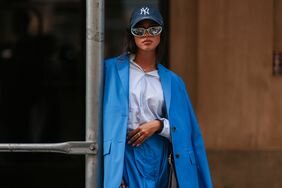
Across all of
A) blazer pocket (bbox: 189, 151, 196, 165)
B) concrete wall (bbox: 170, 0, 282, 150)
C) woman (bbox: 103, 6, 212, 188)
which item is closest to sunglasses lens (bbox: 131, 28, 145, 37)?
woman (bbox: 103, 6, 212, 188)

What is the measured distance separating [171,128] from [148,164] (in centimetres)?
25

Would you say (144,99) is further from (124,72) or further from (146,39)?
(146,39)

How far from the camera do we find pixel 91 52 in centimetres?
343

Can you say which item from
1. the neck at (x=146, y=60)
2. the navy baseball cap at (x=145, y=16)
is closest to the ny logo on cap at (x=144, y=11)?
the navy baseball cap at (x=145, y=16)

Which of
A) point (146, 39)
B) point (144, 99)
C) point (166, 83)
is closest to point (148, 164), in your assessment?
point (144, 99)

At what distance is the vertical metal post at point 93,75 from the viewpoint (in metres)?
3.44

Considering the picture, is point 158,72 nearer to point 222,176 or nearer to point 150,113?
point 150,113

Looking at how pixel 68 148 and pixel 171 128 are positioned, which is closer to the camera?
pixel 68 148

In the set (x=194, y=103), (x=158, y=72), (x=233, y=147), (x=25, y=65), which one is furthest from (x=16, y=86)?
(x=158, y=72)

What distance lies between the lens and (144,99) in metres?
3.67

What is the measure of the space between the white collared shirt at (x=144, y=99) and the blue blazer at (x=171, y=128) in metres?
0.04

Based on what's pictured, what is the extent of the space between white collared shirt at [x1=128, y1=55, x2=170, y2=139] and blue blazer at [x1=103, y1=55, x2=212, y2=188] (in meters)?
0.04

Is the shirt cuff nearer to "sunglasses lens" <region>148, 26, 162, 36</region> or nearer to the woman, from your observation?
the woman

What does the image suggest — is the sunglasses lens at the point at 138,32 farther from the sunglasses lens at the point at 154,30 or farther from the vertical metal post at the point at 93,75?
the vertical metal post at the point at 93,75
